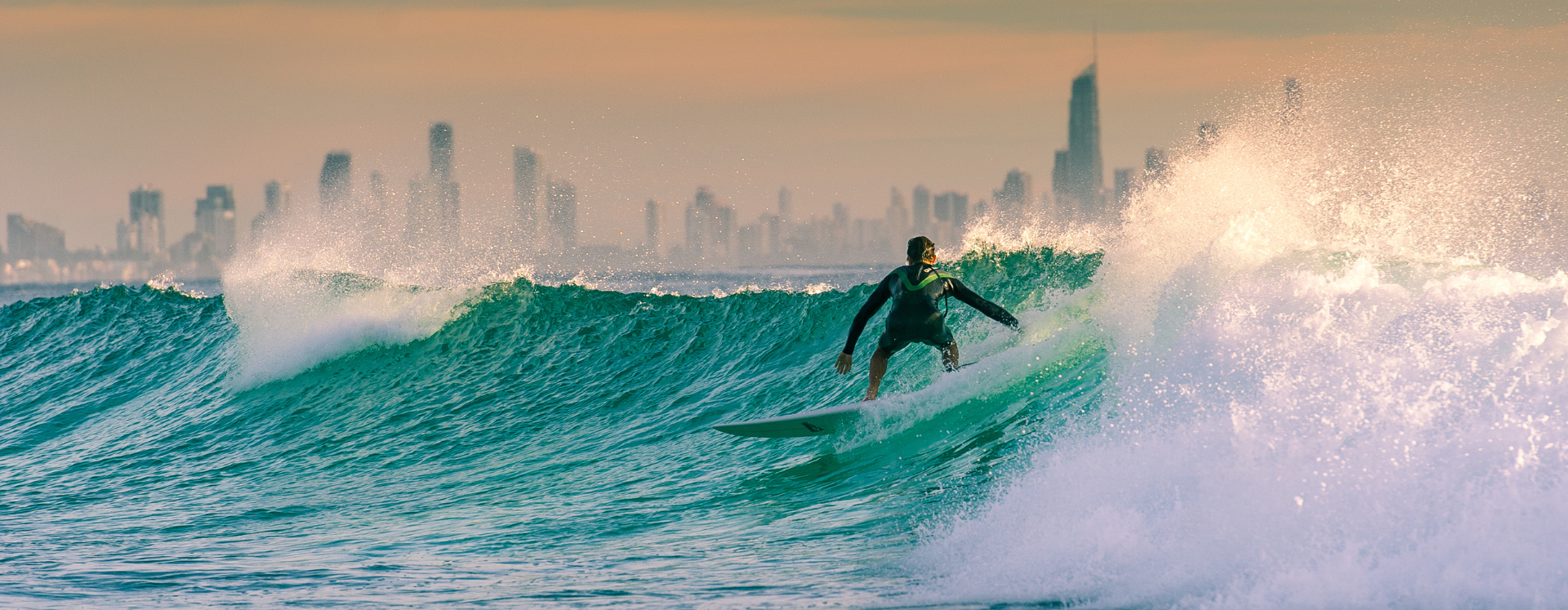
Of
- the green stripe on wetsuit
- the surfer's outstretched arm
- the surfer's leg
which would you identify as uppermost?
the green stripe on wetsuit

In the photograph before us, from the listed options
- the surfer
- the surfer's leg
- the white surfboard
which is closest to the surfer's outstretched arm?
the surfer

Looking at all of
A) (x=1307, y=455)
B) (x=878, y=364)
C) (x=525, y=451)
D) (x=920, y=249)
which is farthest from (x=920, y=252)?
(x=525, y=451)

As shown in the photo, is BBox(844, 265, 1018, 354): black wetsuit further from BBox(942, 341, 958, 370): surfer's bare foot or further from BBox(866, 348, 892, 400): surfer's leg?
BBox(942, 341, 958, 370): surfer's bare foot

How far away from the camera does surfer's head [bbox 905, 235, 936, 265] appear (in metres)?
7.69

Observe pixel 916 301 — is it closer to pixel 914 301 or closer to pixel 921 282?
pixel 914 301

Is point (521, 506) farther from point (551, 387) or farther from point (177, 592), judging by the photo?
point (551, 387)

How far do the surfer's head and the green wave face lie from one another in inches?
42.6

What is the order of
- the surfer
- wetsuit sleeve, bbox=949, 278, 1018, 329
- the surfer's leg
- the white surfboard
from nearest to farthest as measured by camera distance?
wetsuit sleeve, bbox=949, 278, 1018, 329
the surfer
the surfer's leg
the white surfboard

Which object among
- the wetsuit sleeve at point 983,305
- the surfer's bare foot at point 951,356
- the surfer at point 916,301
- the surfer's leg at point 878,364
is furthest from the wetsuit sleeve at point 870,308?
the surfer's bare foot at point 951,356

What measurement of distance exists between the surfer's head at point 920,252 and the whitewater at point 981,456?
1.04 m

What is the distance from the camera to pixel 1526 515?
4496 mm

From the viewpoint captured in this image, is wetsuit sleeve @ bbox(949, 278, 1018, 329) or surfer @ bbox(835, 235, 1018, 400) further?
surfer @ bbox(835, 235, 1018, 400)

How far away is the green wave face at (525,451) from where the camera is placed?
6246mm

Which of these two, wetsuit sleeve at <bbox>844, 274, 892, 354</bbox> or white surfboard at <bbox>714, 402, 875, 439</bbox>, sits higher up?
wetsuit sleeve at <bbox>844, 274, 892, 354</bbox>
